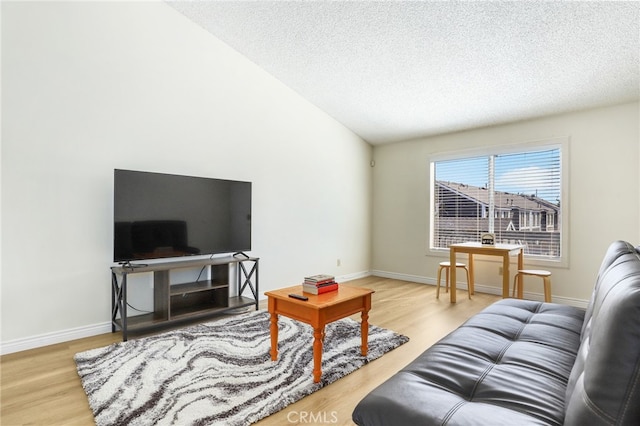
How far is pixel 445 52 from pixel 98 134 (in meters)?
3.22

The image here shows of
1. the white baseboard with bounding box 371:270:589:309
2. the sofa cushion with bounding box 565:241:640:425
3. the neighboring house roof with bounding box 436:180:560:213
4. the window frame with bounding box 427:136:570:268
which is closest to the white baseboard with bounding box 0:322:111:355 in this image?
the sofa cushion with bounding box 565:241:640:425

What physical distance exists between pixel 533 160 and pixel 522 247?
43.4 inches

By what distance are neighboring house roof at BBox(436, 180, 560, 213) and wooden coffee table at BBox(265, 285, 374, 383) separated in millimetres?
3029

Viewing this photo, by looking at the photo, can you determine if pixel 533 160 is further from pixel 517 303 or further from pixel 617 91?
pixel 517 303

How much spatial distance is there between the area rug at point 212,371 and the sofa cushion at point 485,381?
86 centimetres

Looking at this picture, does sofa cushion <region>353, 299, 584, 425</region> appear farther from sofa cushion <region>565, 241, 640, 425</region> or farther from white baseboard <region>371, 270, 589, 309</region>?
white baseboard <region>371, 270, 589, 309</region>

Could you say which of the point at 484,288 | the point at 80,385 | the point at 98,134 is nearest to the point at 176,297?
the point at 80,385

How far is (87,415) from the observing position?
5.97ft

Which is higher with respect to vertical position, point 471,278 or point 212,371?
point 471,278

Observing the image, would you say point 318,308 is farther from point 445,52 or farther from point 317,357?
point 445,52

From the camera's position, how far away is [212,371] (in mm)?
2264

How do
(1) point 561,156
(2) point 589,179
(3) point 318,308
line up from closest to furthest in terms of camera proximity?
(3) point 318,308, (2) point 589,179, (1) point 561,156

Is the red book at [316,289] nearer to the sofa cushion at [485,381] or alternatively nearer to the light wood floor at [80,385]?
the light wood floor at [80,385]

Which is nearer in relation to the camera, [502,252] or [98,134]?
[98,134]
